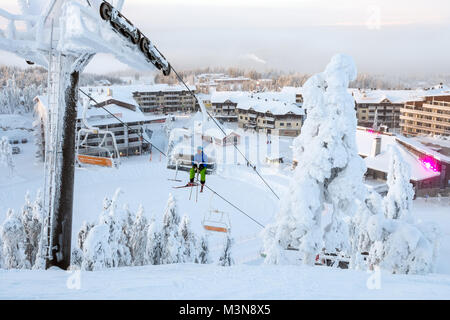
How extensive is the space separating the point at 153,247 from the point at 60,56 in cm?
1361

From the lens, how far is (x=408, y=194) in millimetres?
16078

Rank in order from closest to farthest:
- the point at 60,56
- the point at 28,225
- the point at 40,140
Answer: the point at 60,56 → the point at 28,225 → the point at 40,140

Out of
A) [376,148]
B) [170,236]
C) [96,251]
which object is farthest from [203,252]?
[376,148]

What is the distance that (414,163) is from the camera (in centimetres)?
3092

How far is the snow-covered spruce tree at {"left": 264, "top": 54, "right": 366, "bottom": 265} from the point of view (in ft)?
33.4

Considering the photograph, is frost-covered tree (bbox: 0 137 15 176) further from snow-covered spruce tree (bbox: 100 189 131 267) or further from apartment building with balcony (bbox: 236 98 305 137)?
apartment building with balcony (bbox: 236 98 305 137)

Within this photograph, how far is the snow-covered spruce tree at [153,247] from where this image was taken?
56.1 feet

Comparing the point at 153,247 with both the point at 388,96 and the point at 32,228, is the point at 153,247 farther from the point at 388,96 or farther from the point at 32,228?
the point at 388,96

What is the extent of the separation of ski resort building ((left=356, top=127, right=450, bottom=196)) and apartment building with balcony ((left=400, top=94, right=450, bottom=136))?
57.7ft

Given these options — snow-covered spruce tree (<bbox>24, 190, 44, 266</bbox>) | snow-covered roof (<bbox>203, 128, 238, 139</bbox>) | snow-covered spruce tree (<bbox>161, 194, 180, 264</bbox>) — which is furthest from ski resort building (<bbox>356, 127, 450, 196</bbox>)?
snow-covered spruce tree (<bbox>24, 190, 44, 266</bbox>)

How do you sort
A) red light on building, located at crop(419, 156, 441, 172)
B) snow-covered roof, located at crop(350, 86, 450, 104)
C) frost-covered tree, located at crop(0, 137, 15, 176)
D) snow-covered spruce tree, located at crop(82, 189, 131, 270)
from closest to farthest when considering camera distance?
1. snow-covered spruce tree, located at crop(82, 189, 131, 270)
2. red light on building, located at crop(419, 156, 441, 172)
3. frost-covered tree, located at crop(0, 137, 15, 176)
4. snow-covered roof, located at crop(350, 86, 450, 104)

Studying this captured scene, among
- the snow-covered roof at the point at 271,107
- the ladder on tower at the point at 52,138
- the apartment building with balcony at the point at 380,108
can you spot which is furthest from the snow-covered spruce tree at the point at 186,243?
the apartment building with balcony at the point at 380,108

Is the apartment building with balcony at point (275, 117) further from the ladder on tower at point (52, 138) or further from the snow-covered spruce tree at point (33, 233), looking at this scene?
the ladder on tower at point (52, 138)
